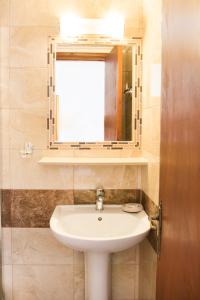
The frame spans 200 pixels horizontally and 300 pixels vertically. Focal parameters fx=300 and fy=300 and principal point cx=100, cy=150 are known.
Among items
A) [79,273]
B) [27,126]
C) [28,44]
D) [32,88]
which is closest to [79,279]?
[79,273]

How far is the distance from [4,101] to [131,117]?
2.81 feet

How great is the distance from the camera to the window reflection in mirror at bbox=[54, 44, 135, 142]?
1999mm

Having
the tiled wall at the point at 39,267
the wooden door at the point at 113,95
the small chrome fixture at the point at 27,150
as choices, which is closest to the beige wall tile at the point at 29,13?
the wooden door at the point at 113,95

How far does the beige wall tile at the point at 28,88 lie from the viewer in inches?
78.4

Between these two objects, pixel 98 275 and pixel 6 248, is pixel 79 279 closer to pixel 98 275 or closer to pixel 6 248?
pixel 98 275

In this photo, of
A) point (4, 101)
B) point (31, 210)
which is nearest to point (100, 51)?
point (4, 101)

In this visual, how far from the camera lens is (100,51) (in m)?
2.01

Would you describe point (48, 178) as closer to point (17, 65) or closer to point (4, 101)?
point (4, 101)

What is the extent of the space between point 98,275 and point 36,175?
2.47ft

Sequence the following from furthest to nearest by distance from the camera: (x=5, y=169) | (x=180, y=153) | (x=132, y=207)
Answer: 1. (x=5, y=169)
2. (x=132, y=207)
3. (x=180, y=153)

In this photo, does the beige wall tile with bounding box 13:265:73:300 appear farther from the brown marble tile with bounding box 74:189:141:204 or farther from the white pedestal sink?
the brown marble tile with bounding box 74:189:141:204

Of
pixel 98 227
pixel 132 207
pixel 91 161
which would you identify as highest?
pixel 91 161

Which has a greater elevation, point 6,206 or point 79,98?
point 79,98

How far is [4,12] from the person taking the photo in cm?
197
